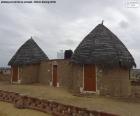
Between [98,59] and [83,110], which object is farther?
[98,59]

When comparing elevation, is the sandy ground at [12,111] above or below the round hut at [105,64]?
below

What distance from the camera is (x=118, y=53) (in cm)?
2056

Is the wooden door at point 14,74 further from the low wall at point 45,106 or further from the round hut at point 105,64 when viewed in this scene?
the low wall at point 45,106

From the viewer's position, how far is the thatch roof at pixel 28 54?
1146 inches

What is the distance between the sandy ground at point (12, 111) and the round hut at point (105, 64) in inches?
256

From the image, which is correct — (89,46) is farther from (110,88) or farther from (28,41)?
(28,41)

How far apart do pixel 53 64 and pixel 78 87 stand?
190 inches

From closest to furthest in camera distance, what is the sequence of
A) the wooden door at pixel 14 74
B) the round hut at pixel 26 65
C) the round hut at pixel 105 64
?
the round hut at pixel 105 64 < the round hut at pixel 26 65 < the wooden door at pixel 14 74

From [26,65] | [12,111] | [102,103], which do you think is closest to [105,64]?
[102,103]

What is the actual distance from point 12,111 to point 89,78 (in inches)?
278

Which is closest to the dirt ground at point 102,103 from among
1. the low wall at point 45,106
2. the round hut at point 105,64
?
the round hut at point 105,64

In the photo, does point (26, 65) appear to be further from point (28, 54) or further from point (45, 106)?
point (45, 106)

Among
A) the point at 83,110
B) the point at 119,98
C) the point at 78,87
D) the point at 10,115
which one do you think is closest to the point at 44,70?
the point at 78,87

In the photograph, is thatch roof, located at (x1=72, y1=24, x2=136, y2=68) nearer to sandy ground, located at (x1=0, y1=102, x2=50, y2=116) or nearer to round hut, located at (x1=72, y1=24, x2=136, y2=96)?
round hut, located at (x1=72, y1=24, x2=136, y2=96)
